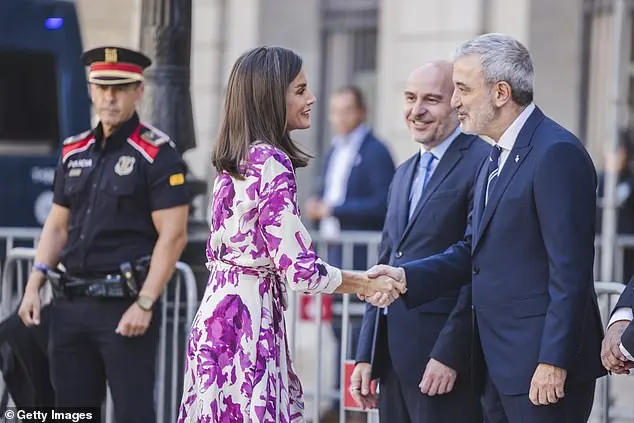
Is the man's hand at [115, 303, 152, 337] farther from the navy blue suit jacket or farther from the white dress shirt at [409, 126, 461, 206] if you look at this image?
the navy blue suit jacket

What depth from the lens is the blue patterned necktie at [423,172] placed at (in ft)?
16.5

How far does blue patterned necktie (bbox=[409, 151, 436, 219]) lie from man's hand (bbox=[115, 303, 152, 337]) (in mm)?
1328

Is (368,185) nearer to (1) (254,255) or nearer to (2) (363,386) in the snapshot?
(2) (363,386)

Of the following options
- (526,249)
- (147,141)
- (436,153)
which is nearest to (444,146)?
(436,153)

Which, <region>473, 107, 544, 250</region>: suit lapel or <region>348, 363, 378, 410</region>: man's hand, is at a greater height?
<region>473, 107, 544, 250</region>: suit lapel

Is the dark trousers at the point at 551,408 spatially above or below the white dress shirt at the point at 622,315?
below

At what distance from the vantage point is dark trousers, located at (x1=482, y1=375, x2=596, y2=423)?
4336 millimetres

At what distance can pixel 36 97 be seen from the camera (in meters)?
10.6

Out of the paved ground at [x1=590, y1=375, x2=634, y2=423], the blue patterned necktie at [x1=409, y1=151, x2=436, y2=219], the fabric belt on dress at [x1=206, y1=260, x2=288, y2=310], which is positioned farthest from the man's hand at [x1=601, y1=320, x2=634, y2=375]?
the paved ground at [x1=590, y1=375, x2=634, y2=423]

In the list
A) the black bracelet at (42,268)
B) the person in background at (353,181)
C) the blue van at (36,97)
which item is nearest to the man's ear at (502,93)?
the black bracelet at (42,268)

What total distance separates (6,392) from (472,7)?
21.9 ft

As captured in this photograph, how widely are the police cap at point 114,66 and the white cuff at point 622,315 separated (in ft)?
8.13

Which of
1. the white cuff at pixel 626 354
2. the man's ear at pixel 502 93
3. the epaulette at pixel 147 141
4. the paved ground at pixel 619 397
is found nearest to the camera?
the white cuff at pixel 626 354

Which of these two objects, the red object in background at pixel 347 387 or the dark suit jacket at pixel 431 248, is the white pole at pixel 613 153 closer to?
the red object in background at pixel 347 387
